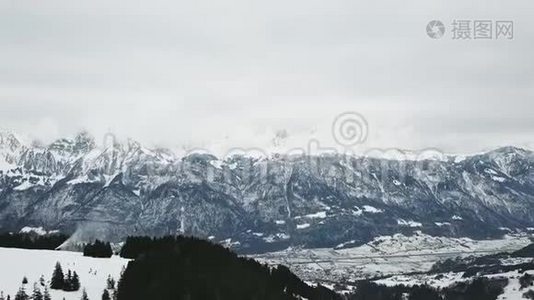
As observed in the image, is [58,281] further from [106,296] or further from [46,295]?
[106,296]

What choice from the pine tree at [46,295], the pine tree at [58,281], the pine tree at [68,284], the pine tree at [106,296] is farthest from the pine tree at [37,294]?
the pine tree at [106,296]

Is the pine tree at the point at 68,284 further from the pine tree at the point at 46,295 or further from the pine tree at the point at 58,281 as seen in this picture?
the pine tree at the point at 46,295

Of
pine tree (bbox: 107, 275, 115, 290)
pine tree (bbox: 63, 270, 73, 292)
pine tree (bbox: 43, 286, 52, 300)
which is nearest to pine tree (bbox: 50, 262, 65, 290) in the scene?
pine tree (bbox: 63, 270, 73, 292)

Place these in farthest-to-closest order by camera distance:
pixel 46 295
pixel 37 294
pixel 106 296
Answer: pixel 106 296
pixel 46 295
pixel 37 294

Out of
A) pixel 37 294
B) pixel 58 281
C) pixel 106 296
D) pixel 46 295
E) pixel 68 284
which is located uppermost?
A: pixel 58 281

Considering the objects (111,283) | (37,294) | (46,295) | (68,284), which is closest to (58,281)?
(68,284)

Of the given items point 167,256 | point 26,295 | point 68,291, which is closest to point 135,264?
point 167,256

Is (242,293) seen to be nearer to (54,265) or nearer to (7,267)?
(54,265)

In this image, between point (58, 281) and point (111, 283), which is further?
point (111, 283)

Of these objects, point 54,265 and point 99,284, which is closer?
point 99,284

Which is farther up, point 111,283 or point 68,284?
point 111,283

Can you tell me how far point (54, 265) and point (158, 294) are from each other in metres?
45.8

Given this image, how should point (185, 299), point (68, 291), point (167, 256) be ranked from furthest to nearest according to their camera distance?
1. point (167, 256)
2. point (68, 291)
3. point (185, 299)

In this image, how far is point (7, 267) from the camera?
195m
